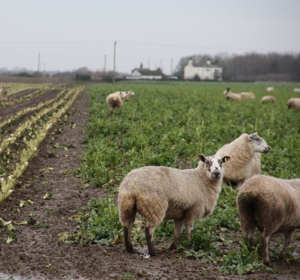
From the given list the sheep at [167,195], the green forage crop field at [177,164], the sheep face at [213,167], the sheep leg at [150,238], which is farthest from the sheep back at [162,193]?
the green forage crop field at [177,164]

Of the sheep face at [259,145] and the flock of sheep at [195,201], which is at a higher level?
the sheep face at [259,145]

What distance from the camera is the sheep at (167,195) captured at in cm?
672

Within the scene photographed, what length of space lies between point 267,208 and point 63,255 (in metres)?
2.84

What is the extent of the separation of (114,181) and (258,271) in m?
4.86

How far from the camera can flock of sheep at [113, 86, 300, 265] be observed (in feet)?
22.0

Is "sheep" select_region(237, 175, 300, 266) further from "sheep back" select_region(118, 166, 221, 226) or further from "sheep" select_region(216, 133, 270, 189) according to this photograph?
"sheep" select_region(216, 133, 270, 189)

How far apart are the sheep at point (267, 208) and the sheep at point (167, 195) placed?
826 millimetres

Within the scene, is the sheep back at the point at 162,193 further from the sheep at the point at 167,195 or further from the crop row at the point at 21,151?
the crop row at the point at 21,151

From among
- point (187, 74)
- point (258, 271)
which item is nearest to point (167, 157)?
point (258, 271)

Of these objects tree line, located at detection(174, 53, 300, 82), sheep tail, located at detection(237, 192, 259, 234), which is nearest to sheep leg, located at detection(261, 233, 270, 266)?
sheep tail, located at detection(237, 192, 259, 234)

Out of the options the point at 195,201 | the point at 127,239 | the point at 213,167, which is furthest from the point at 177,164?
the point at 127,239

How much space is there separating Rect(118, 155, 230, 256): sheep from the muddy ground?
419 millimetres

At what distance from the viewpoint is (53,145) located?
15.5m

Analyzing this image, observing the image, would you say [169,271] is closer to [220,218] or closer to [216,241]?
[216,241]
